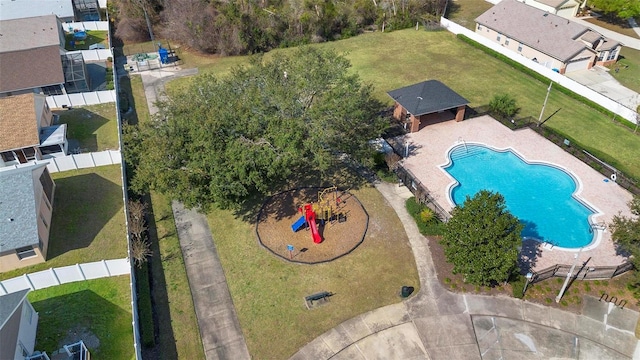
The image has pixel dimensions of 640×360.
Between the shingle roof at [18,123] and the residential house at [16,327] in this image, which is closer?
the residential house at [16,327]

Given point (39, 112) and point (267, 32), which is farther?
point (267, 32)

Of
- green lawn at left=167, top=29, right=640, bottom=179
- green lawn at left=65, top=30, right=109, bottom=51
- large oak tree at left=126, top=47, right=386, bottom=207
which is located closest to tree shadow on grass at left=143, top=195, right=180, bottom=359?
large oak tree at left=126, top=47, right=386, bottom=207

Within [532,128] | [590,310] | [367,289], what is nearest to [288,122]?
[367,289]

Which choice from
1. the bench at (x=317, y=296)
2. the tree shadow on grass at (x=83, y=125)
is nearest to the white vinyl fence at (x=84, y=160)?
the tree shadow on grass at (x=83, y=125)

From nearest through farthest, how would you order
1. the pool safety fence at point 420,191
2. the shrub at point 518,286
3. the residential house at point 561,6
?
the shrub at point 518,286, the pool safety fence at point 420,191, the residential house at point 561,6

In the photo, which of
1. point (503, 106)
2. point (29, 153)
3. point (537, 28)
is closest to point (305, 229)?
point (503, 106)

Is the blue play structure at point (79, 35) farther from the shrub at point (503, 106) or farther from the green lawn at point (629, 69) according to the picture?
the green lawn at point (629, 69)

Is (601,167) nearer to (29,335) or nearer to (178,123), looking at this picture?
(178,123)
